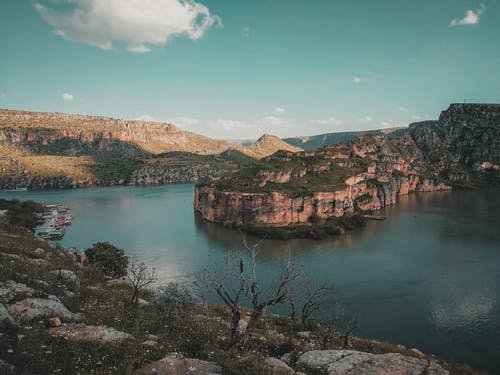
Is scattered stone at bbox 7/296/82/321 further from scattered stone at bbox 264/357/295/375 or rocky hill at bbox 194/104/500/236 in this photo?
rocky hill at bbox 194/104/500/236

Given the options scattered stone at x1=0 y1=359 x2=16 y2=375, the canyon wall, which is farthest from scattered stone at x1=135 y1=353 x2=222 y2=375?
the canyon wall

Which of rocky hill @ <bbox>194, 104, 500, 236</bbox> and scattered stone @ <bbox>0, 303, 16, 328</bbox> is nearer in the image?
scattered stone @ <bbox>0, 303, 16, 328</bbox>

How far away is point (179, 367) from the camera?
10.1 meters

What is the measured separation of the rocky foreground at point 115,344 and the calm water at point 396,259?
2985 cm

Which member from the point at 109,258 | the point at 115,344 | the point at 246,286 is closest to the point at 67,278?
the point at 115,344

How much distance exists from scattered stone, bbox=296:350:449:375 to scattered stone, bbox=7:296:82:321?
1036 centimetres

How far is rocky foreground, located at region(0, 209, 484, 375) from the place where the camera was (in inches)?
379

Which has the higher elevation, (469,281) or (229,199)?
(229,199)

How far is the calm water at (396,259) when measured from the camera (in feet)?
135

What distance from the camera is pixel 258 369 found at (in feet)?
34.9

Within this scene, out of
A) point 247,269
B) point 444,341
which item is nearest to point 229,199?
point 247,269

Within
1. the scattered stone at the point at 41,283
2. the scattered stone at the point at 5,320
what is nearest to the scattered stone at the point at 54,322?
the scattered stone at the point at 5,320

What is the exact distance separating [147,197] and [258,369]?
167 meters

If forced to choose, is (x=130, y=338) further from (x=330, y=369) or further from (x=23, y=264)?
(x=23, y=264)
